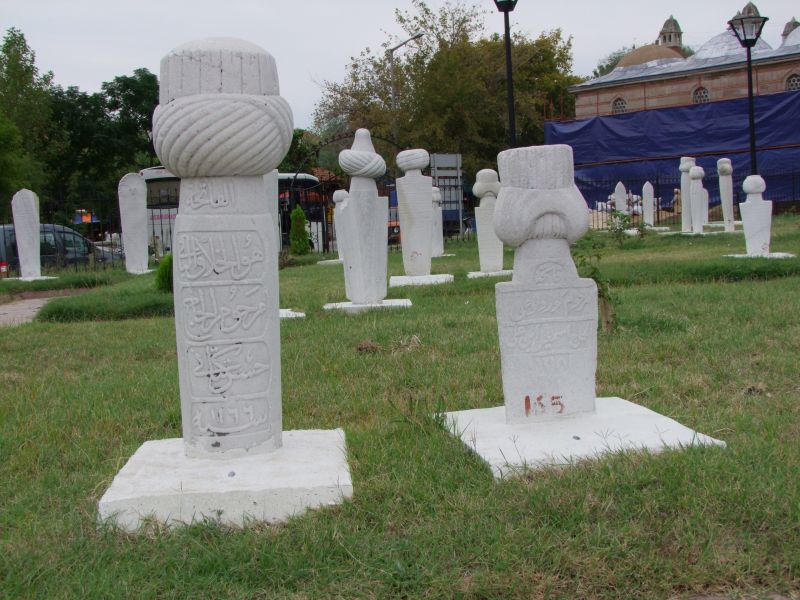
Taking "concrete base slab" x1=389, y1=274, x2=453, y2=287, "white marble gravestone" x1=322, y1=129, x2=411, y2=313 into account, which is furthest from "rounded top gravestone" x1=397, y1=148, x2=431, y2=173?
"white marble gravestone" x1=322, y1=129, x2=411, y2=313

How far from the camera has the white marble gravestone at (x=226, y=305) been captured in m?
3.31

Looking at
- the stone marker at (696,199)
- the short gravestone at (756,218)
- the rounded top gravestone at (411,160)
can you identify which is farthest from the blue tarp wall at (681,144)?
the rounded top gravestone at (411,160)

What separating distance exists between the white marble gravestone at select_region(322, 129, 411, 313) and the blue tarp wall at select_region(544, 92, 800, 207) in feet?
78.6

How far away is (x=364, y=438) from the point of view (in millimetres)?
4066

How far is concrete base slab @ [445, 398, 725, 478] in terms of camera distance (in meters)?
3.65

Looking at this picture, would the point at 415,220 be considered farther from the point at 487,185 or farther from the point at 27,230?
the point at 27,230

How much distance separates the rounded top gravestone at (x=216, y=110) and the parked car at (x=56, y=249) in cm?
1712

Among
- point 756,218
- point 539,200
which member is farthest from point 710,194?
point 539,200

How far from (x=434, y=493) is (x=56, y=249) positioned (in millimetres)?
19408

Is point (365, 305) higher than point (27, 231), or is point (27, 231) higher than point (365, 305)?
point (27, 231)

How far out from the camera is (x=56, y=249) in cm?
2056

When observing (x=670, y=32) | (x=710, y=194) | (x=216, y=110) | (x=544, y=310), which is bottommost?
(x=544, y=310)

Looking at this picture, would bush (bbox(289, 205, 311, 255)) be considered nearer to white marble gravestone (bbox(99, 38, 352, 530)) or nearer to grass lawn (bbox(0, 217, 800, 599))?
grass lawn (bbox(0, 217, 800, 599))

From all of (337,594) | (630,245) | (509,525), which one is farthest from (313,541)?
(630,245)
